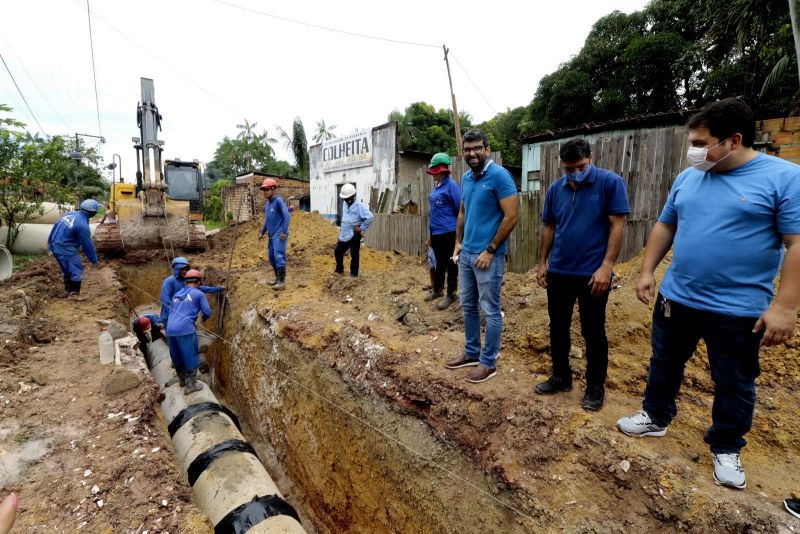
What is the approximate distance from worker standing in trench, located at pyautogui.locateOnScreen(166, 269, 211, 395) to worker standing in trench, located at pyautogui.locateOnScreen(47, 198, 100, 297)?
2927 mm

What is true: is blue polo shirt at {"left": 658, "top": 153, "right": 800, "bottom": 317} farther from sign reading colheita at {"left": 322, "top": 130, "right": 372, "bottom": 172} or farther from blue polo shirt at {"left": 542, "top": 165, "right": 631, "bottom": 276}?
sign reading colheita at {"left": 322, "top": 130, "right": 372, "bottom": 172}

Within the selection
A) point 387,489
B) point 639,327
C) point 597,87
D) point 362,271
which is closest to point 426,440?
point 387,489

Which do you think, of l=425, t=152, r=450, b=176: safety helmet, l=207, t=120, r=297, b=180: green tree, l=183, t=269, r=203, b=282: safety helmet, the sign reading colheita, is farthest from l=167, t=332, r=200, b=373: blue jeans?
l=207, t=120, r=297, b=180: green tree

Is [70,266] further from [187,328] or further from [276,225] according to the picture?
[276,225]

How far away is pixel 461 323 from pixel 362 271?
3.54 meters

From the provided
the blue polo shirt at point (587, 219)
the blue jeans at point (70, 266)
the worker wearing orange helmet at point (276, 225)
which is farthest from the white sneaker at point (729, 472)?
the blue jeans at point (70, 266)

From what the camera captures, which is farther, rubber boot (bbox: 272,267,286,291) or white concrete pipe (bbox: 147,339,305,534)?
rubber boot (bbox: 272,267,286,291)

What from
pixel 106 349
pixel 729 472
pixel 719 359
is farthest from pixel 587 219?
pixel 106 349

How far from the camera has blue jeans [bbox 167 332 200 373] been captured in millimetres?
5609

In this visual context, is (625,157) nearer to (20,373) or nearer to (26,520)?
(26,520)

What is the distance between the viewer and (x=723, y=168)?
2178 mm

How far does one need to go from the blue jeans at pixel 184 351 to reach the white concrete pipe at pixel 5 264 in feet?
15.2

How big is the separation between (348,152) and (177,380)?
1317 centimetres

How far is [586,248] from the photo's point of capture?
2879mm
